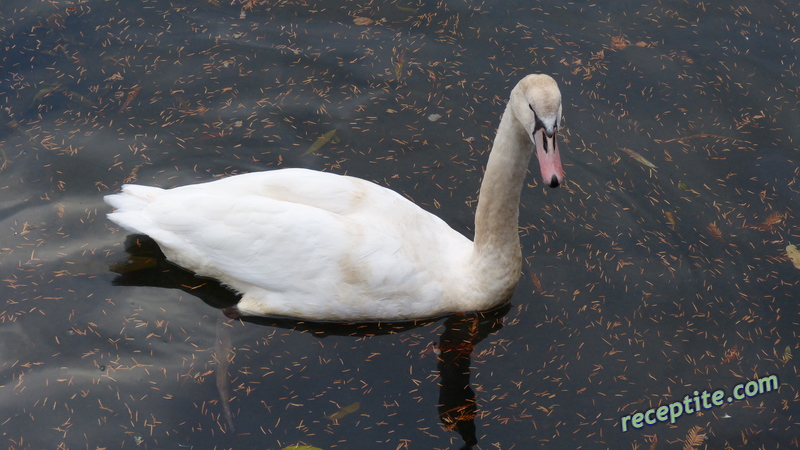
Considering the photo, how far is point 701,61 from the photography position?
24.0 ft

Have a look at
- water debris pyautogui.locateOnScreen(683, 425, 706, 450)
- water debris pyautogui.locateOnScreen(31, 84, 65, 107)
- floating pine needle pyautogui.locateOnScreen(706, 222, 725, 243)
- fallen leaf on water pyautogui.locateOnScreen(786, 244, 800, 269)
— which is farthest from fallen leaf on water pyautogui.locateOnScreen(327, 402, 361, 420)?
water debris pyautogui.locateOnScreen(31, 84, 65, 107)

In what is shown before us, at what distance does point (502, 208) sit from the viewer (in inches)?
187

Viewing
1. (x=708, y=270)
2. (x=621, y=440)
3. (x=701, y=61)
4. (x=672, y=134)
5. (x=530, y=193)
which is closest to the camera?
(x=621, y=440)

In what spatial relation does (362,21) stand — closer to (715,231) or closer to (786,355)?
(715,231)

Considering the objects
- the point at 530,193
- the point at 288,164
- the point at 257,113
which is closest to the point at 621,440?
the point at 530,193

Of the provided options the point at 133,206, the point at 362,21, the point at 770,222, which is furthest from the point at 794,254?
the point at 133,206

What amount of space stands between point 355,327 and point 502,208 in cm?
135

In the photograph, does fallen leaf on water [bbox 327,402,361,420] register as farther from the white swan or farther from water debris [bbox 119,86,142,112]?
water debris [bbox 119,86,142,112]

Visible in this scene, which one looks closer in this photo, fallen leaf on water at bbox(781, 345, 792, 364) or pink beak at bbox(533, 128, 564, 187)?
pink beak at bbox(533, 128, 564, 187)

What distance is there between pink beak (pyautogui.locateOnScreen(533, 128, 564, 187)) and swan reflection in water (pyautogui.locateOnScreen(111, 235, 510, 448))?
1.54 metres

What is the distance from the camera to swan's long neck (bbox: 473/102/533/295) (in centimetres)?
443

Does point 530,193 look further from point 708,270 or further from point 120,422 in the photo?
point 120,422

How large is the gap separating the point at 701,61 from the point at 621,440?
14.1 ft

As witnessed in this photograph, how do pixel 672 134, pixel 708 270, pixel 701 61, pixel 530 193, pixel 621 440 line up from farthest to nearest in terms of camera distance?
pixel 701 61
pixel 672 134
pixel 530 193
pixel 708 270
pixel 621 440
